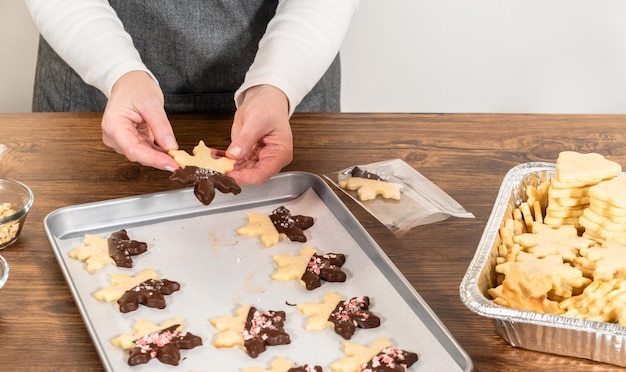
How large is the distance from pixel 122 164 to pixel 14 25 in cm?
130

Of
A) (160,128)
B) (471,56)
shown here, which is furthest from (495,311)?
(471,56)

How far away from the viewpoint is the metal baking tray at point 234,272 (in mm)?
1072

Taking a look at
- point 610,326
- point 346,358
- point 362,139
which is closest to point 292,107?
point 362,139

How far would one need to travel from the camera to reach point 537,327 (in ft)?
3.37

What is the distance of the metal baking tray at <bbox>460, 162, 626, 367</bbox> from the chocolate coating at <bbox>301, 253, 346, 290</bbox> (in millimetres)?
215

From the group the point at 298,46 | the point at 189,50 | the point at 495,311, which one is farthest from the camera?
the point at 189,50

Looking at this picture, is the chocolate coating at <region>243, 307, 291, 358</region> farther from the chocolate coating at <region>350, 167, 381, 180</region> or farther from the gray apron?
the gray apron

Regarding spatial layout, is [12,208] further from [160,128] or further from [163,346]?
[163,346]

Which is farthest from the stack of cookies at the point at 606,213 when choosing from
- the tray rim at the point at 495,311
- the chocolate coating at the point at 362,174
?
the chocolate coating at the point at 362,174

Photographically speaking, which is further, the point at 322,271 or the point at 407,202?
the point at 407,202

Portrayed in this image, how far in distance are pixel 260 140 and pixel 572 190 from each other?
0.53m

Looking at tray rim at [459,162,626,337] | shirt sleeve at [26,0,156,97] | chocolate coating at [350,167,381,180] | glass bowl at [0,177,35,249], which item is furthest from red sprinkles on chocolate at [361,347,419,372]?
shirt sleeve at [26,0,156,97]

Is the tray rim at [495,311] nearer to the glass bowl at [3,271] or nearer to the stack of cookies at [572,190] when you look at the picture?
Answer: the stack of cookies at [572,190]

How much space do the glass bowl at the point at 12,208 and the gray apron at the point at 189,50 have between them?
20.9 inches
